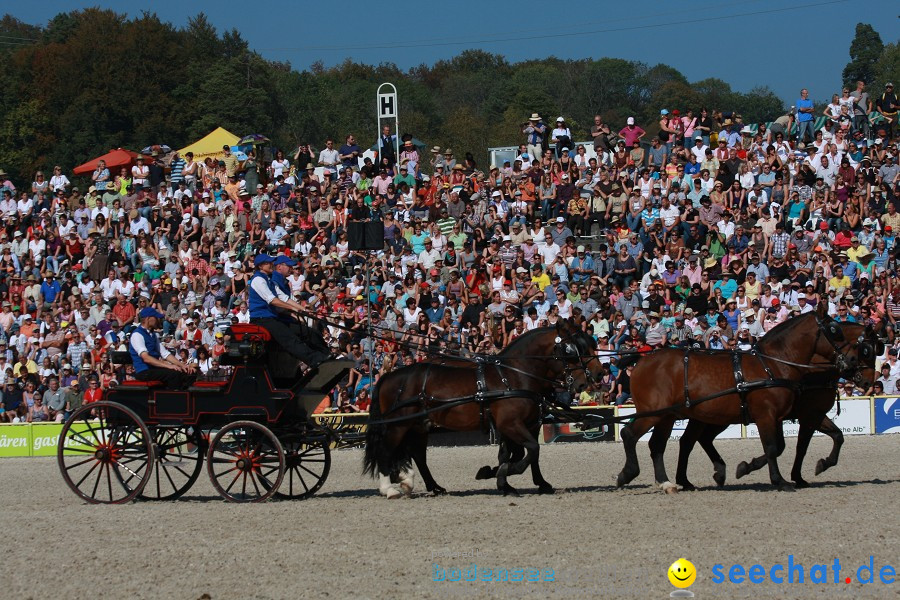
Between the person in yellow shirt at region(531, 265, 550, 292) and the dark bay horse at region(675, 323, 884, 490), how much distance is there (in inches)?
391

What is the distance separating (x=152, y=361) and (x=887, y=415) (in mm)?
12718

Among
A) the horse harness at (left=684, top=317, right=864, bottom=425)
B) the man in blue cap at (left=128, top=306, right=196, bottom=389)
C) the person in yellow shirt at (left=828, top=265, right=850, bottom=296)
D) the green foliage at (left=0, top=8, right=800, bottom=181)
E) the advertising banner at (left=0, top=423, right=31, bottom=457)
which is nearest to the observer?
the horse harness at (left=684, top=317, right=864, bottom=425)

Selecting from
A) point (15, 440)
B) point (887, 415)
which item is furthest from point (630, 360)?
point (15, 440)

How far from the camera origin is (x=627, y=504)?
37.7 ft

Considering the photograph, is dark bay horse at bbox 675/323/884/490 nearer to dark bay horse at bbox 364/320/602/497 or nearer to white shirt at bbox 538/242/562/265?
dark bay horse at bbox 364/320/602/497

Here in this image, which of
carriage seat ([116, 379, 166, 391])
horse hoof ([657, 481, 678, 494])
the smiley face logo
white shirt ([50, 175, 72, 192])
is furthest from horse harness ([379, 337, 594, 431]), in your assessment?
white shirt ([50, 175, 72, 192])

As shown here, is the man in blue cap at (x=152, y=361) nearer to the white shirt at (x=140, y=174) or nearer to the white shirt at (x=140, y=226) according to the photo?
the white shirt at (x=140, y=226)

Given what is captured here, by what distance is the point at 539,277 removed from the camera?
75.1 ft

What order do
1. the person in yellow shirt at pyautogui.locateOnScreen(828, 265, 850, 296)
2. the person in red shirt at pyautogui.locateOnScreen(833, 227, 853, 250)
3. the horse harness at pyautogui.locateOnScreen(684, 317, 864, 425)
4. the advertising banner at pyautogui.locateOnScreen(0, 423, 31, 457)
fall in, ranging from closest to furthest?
the horse harness at pyautogui.locateOnScreen(684, 317, 864, 425)
the person in yellow shirt at pyautogui.locateOnScreen(828, 265, 850, 296)
the person in red shirt at pyautogui.locateOnScreen(833, 227, 853, 250)
the advertising banner at pyautogui.locateOnScreen(0, 423, 31, 457)

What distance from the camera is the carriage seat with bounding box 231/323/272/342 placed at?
12.2 metres

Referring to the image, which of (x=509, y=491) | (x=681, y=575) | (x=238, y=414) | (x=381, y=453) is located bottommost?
(x=681, y=575)

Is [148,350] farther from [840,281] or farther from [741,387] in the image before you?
[840,281]

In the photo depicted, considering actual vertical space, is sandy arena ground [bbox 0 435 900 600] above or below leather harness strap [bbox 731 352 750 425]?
below

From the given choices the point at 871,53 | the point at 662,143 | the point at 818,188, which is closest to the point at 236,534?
the point at 818,188
